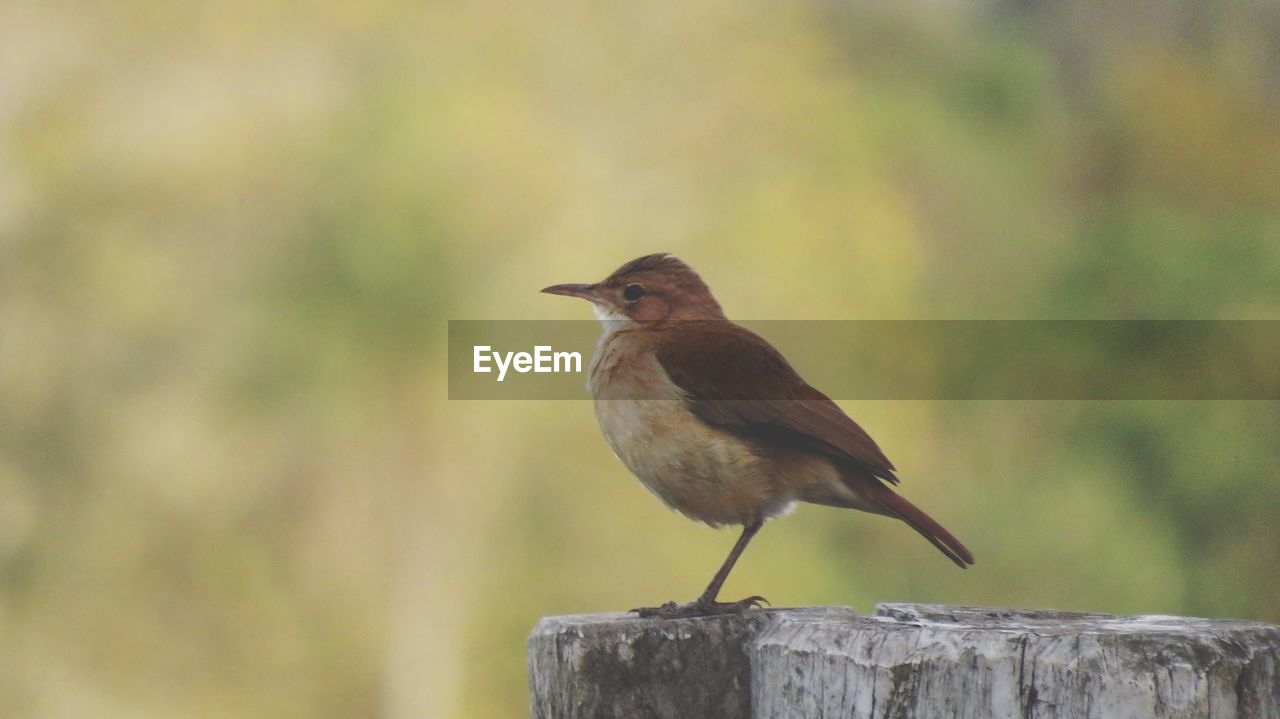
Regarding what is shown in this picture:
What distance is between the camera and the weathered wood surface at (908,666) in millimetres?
2021

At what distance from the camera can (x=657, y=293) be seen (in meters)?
4.08

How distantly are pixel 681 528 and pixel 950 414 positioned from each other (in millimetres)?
2546

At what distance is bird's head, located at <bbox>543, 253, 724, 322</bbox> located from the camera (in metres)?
4.07

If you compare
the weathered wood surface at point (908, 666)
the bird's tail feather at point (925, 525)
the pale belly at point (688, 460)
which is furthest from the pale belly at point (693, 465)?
the weathered wood surface at point (908, 666)

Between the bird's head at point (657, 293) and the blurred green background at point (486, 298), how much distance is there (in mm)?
5925

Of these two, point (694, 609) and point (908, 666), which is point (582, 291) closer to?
point (694, 609)

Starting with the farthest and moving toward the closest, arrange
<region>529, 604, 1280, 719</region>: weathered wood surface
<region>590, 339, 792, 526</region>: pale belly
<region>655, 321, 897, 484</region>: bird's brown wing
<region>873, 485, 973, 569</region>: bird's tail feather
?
<region>590, 339, 792, 526</region>: pale belly, <region>655, 321, 897, 484</region>: bird's brown wing, <region>873, 485, 973, 569</region>: bird's tail feather, <region>529, 604, 1280, 719</region>: weathered wood surface

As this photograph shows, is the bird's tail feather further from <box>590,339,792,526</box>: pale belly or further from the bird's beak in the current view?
the bird's beak

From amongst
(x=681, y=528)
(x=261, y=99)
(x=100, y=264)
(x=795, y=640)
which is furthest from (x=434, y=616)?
(x=795, y=640)

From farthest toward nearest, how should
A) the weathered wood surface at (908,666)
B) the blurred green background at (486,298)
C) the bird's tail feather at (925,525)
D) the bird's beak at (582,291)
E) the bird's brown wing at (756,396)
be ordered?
the blurred green background at (486,298), the bird's beak at (582,291), the bird's brown wing at (756,396), the bird's tail feather at (925,525), the weathered wood surface at (908,666)

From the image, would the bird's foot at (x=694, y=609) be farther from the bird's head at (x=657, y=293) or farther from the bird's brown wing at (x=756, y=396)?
the bird's head at (x=657, y=293)

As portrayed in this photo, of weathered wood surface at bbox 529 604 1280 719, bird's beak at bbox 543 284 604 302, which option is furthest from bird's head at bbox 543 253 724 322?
weathered wood surface at bbox 529 604 1280 719

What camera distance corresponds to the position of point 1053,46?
12.8m

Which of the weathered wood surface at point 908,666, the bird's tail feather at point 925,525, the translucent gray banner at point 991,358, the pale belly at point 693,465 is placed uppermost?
the translucent gray banner at point 991,358
